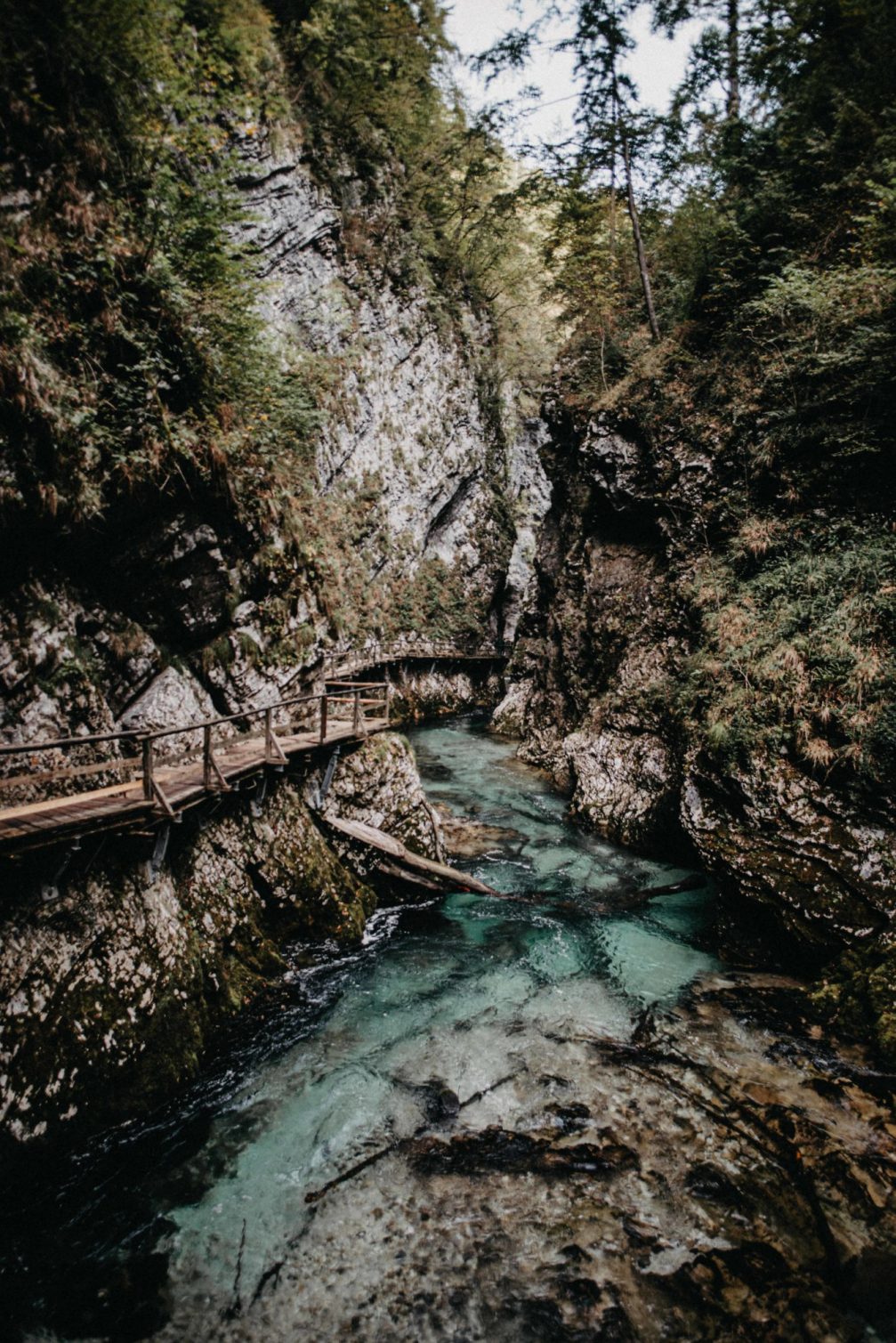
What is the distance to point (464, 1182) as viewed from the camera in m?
5.10

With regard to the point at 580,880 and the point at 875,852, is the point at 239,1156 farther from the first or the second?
the point at 875,852

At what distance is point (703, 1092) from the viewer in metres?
5.89

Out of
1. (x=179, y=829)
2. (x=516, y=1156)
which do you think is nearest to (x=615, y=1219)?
(x=516, y=1156)

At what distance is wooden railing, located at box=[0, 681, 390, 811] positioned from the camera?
5727 mm

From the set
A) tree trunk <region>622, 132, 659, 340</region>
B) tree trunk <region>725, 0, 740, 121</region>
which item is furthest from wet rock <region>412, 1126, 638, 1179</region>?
tree trunk <region>725, 0, 740, 121</region>

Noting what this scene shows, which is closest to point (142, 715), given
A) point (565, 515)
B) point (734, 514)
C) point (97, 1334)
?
point (97, 1334)

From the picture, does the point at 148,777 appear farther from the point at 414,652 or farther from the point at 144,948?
the point at 414,652

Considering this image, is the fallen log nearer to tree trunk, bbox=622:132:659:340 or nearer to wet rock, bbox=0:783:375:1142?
wet rock, bbox=0:783:375:1142

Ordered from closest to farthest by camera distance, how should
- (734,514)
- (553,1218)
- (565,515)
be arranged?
(553,1218), (734,514), (565,515)

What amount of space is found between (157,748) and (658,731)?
33.4 feet

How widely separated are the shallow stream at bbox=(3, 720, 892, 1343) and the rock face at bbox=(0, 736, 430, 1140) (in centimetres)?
52

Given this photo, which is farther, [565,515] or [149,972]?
[565,515]

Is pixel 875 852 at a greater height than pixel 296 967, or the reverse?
pixel 875 852

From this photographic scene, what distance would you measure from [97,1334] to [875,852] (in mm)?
9220
